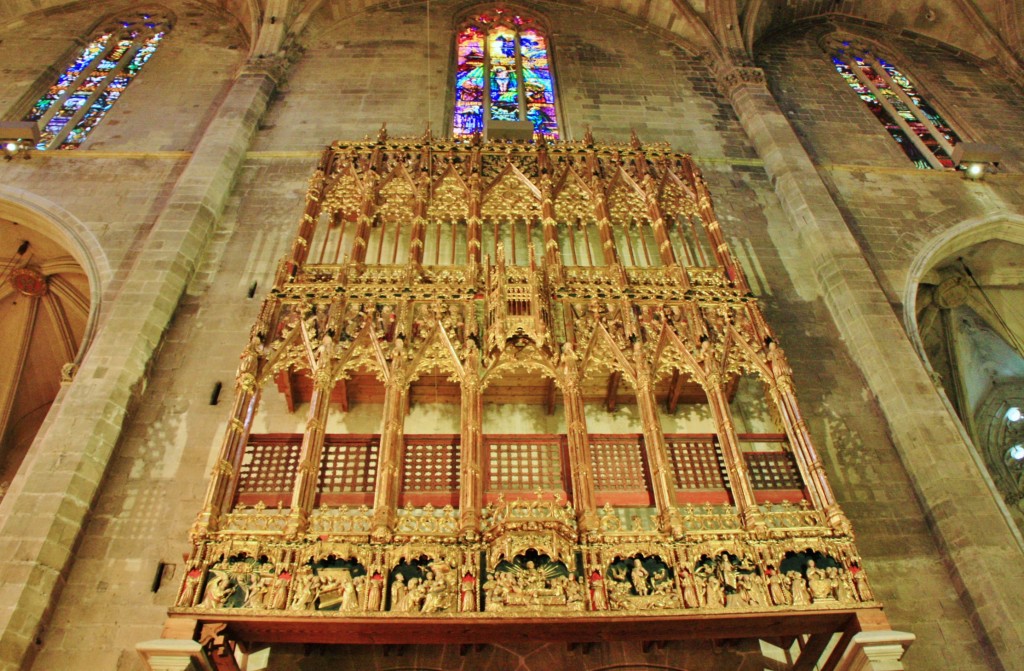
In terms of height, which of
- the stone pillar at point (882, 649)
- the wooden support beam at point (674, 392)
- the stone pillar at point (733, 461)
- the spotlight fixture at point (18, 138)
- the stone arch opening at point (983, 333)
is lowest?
the stone pillar at point (882, 649)

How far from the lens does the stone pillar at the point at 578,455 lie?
25.6 feet

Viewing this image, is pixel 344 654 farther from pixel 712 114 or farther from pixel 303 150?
pixel 712 114

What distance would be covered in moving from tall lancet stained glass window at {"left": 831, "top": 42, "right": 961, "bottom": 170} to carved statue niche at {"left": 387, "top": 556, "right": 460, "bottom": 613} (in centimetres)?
1379

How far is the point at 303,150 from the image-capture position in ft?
48.9

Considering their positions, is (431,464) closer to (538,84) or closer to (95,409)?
(95,409)

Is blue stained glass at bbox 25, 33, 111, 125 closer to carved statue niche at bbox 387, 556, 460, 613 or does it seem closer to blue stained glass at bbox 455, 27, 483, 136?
blue stained glass at bbox 455, 27, 483, 136

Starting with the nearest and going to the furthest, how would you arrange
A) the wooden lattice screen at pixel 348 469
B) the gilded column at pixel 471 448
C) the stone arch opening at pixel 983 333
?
the gilded column at pixel 471 448
the wooden lattice screen at pixel 348 469
the stone arch opening at pixel 983 333

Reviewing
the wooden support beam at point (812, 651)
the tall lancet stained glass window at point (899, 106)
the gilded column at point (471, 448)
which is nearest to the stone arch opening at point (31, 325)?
the gilded column at point (471, 448)

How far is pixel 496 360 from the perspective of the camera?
9086mm

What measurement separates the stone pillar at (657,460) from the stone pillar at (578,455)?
2.18 feet

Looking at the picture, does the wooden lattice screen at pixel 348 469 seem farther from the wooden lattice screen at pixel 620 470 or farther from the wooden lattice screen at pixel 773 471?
the wooden lattice screen at pixel 773 471

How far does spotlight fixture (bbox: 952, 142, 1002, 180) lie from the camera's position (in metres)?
15.1

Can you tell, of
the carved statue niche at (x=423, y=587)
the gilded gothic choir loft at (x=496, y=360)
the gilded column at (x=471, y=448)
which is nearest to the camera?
the carved statue niche at (x=423, y=587)

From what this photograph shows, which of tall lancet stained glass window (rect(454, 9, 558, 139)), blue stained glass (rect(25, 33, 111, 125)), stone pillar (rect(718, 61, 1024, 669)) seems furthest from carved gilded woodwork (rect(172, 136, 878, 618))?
blue stained glass (rect(25, 33, 111, 125))
